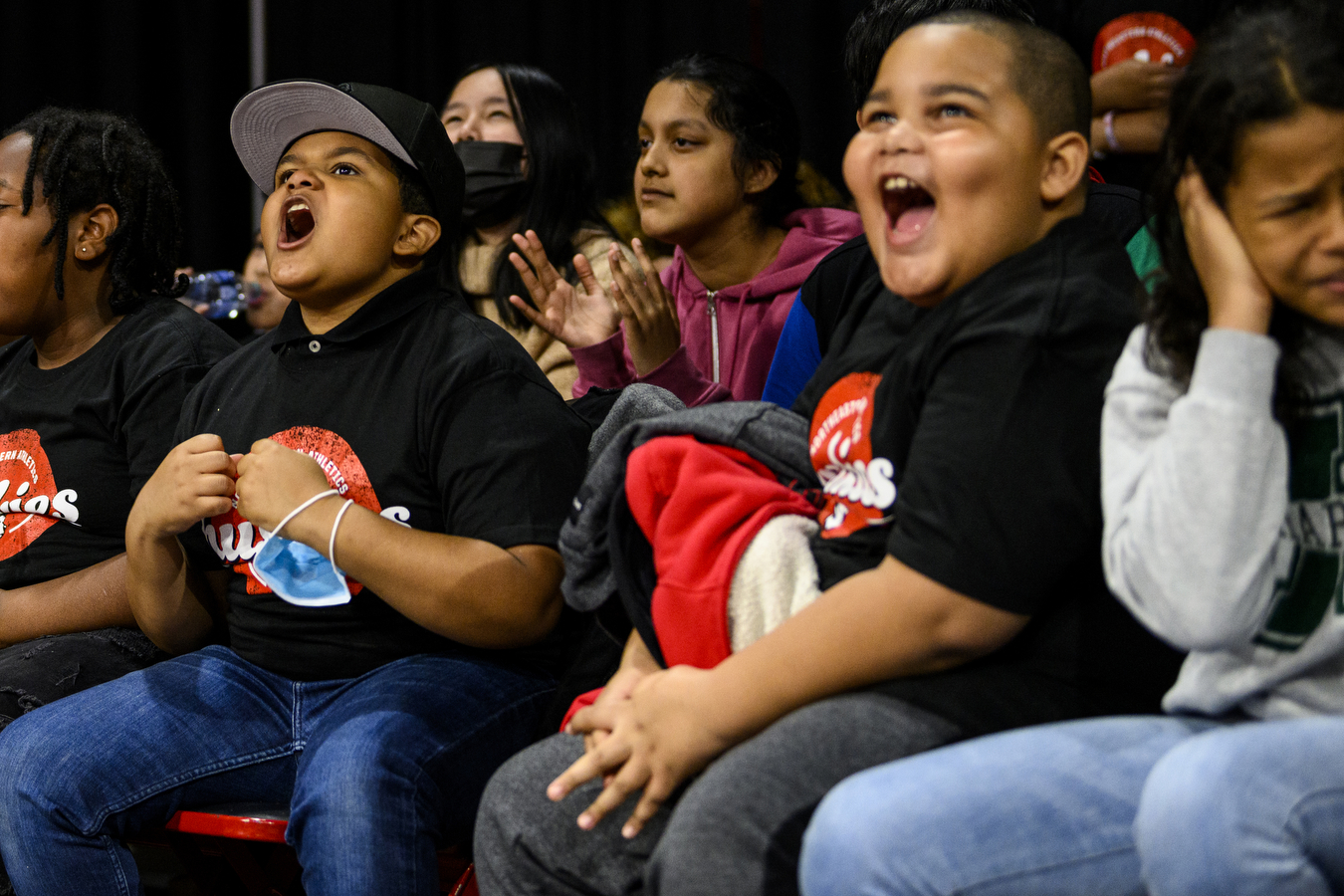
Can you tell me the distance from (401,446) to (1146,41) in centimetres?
145

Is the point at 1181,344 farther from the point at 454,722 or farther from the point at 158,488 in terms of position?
the point at 158,488

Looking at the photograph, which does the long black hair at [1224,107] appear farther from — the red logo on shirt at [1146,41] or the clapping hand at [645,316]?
the red logo on shirt at [1146,41]

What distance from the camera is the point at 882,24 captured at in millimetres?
1808

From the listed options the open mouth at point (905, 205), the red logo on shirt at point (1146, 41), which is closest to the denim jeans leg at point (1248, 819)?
the open mouth at point (905, 205)

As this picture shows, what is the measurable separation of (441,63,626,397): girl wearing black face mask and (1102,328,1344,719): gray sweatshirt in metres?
1.55

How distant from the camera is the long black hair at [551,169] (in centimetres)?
252

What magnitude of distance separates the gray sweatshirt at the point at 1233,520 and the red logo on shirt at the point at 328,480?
0.89m

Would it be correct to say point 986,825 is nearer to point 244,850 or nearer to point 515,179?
point 244,850

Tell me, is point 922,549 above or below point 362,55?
below

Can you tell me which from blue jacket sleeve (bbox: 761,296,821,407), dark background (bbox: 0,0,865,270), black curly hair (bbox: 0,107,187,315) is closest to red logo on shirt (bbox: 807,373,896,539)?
blue jacket sleeve (bbox: 761,296,821,407)

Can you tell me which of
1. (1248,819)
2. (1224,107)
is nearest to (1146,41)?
(1224,107)

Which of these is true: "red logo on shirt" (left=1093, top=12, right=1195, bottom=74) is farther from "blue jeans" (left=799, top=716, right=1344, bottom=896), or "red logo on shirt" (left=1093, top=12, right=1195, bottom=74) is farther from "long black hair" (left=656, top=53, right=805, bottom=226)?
"blue jeans" (left=799, top=716, right=1344, bottom=896)

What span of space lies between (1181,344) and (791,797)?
1.54ft

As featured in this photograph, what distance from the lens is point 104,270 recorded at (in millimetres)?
2092
